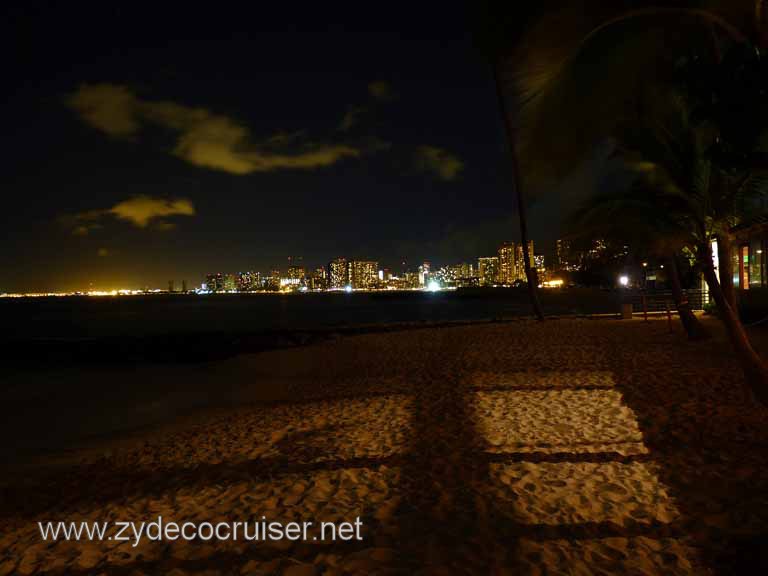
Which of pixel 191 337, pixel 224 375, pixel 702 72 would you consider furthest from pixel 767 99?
pixel 191 337

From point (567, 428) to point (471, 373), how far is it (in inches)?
160

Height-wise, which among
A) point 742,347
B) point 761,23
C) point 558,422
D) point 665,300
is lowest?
point 558,422

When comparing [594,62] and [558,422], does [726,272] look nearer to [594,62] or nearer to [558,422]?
[558,422]

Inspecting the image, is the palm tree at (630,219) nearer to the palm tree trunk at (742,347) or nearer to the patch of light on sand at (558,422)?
the palm tree trunk at (742,347)

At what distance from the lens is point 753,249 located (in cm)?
1644

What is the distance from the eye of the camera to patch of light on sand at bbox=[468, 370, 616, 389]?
8.04 meters

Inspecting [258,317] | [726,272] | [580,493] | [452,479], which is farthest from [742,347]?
[258,317]

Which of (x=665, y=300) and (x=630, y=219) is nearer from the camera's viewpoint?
(x=630, y=219)

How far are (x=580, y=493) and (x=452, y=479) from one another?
1152mm

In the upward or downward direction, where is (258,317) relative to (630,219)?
upward

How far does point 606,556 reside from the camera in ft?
10.0

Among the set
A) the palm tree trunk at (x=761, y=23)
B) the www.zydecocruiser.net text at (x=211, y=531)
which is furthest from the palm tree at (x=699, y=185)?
the www.zydecocruiser.net text at (x=211, y=531)

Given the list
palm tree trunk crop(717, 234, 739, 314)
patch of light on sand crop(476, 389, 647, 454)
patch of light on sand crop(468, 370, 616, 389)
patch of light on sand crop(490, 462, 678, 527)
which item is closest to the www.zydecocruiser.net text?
patch of light on sand crop(490, 462, 678, 527)

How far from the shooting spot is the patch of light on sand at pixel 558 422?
5113 millimetres
